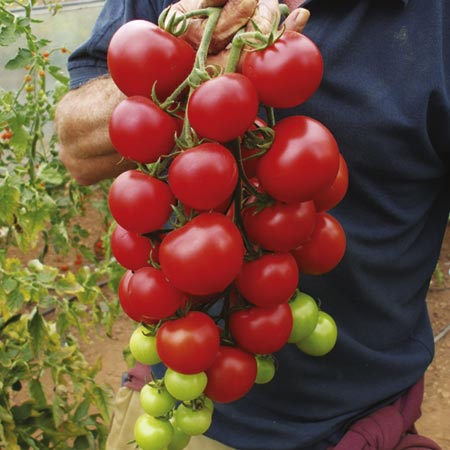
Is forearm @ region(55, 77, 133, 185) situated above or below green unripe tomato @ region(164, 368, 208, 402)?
below

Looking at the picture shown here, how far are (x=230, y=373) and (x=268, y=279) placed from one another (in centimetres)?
12

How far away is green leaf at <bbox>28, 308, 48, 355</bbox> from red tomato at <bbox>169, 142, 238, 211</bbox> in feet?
3.65

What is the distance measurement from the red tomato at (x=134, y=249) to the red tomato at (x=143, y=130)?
0.09 m

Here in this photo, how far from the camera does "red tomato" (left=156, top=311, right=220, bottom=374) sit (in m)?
0.65

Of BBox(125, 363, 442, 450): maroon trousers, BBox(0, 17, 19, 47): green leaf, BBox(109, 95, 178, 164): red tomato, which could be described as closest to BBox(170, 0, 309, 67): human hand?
BBox(109, 95, 178, 164): red tomato

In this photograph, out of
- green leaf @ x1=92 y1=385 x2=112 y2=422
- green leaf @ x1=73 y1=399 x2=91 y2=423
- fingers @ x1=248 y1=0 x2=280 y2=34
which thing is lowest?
green leaf @ x1=73 y1=399 x2=91 y2=423

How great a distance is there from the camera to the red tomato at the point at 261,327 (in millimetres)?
677

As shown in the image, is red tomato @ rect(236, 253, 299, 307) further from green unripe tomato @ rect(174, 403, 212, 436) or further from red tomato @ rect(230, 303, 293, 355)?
green unripe tomato @ rect(174, 403, 212, 436)

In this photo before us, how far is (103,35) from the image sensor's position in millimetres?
1175

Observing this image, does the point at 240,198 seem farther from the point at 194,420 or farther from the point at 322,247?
the point at 194,420

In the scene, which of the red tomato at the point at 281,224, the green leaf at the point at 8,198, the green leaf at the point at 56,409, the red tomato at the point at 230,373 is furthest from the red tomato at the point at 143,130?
the green leaf at the point at 56,409

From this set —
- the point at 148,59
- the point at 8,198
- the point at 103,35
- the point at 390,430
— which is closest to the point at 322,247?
the point at 148,59

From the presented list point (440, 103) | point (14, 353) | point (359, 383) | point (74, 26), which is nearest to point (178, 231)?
point (440, 103)

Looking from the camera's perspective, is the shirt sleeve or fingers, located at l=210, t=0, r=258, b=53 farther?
the shirt sleeve
